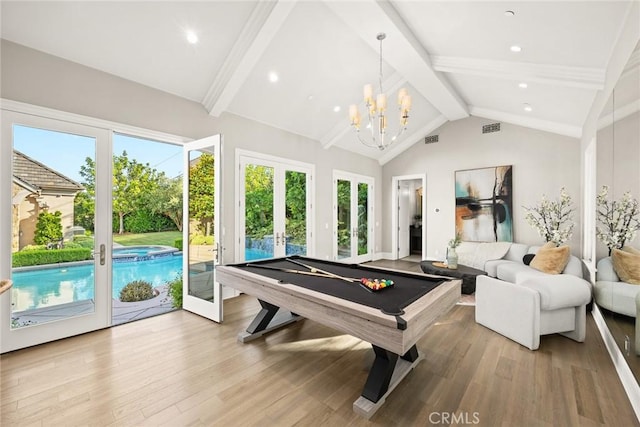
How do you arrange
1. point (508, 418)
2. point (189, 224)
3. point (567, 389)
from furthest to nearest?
point (189, 224) → point (567, 389) → point (508, 418)

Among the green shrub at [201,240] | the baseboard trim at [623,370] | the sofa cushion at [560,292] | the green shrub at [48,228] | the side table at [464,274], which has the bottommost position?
the baseboard trim at [623,370]

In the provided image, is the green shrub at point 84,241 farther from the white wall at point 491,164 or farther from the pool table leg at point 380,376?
the white wall at point 491,164

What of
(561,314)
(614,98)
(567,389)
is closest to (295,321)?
(567,389)

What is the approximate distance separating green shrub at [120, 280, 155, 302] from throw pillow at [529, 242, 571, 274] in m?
6.41

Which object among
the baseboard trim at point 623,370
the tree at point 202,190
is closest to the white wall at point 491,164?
the baseboard trim at point 623,370

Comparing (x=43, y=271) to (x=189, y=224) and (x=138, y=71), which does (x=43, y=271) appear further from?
(x=138, y=71)

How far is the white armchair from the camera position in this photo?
8.96ft

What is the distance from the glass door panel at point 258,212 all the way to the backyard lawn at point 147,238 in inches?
158

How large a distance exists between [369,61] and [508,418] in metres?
4.59

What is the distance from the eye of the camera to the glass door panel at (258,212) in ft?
15.8

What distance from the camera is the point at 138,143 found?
6504 mm

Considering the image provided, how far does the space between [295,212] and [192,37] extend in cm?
336

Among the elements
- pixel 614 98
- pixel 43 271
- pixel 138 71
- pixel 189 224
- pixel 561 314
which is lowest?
pixel 561 314

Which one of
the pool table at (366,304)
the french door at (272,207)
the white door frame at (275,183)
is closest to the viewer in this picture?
the pool table at (366,304)
